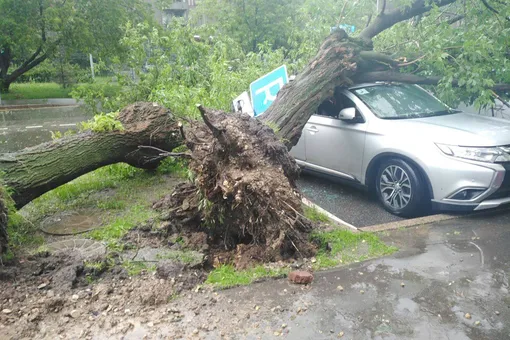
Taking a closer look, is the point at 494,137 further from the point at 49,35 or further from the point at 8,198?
the point at 49,35

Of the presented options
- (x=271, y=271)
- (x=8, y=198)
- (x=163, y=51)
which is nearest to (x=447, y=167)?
(x=271, y=271)

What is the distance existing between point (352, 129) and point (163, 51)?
458cm

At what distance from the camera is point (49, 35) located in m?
23.7

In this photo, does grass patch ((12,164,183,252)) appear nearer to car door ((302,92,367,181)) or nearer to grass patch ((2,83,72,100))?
car door ((302,92,367,181))

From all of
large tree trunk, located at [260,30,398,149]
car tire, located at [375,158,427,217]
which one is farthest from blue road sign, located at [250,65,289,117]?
car tire, located at [375,158,427,217]

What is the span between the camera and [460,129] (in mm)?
6156

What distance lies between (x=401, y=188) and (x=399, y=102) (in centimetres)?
157

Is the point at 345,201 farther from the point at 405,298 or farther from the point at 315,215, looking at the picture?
the point at 405,298

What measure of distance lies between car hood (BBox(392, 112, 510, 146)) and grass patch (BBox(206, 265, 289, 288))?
9.62 feet

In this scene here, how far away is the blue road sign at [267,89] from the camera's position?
7.61 metres

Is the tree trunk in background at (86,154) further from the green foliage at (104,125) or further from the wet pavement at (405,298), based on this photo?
the wet pavement at (405,298)

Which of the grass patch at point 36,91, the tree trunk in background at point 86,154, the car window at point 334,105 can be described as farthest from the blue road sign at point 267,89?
the grass patch at point 36,91

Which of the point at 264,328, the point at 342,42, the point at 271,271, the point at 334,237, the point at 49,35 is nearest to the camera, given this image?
the point at 264,328

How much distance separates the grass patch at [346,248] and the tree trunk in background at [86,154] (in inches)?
116
